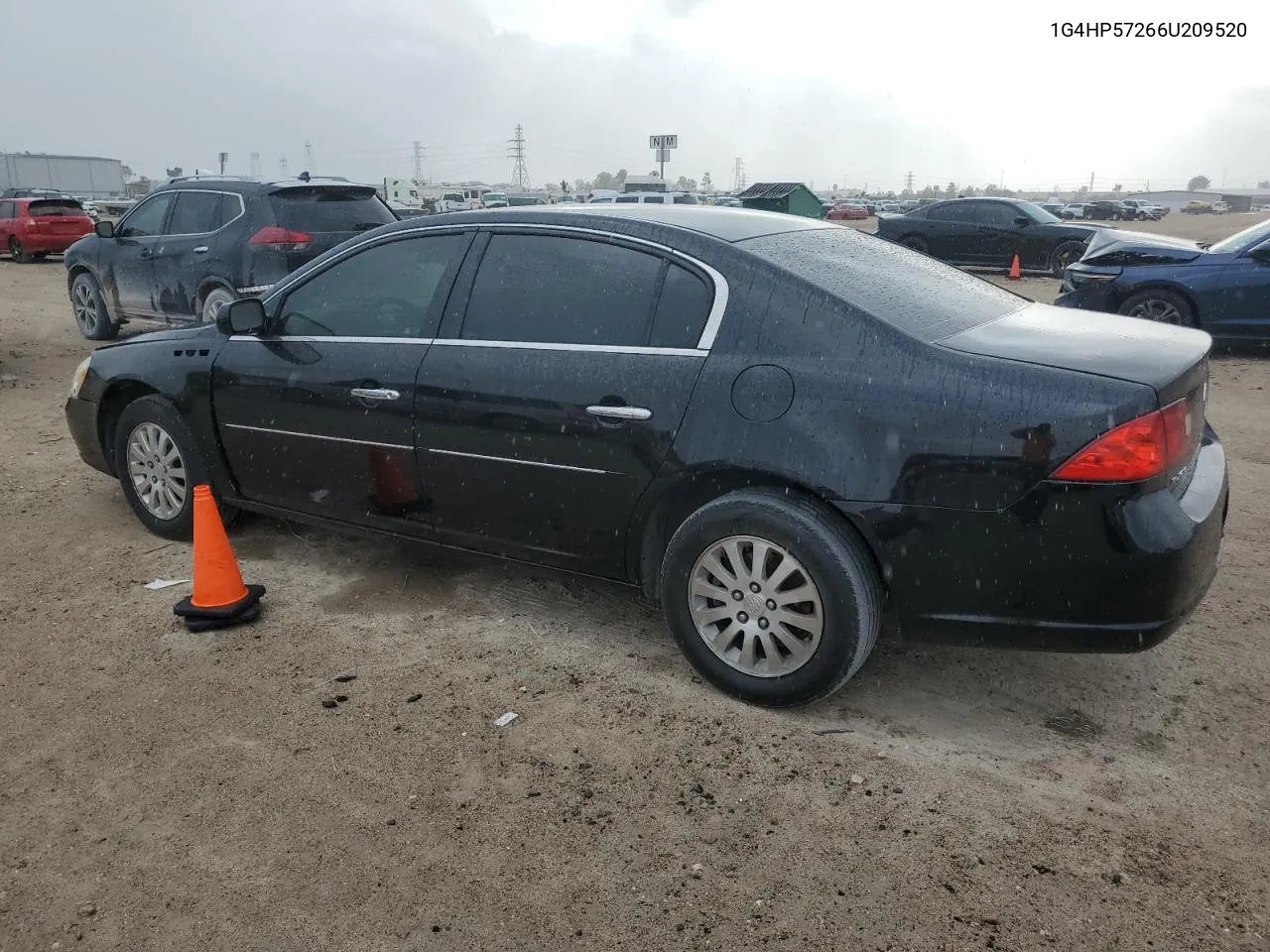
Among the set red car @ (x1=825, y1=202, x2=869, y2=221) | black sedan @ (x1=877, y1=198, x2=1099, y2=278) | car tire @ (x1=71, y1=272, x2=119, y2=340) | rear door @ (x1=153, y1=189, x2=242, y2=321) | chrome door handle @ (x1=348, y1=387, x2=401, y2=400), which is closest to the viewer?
chrome door handle @ (x1=348, y1=387, x2=401, y2=400)

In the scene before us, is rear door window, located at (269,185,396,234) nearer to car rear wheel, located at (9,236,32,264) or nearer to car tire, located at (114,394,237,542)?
car tire, located at (114,394,237,542)

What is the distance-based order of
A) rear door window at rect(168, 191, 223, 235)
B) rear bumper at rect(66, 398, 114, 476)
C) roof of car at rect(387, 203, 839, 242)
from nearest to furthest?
roof of car at rect(387, 203, 839, 242), rear bumper at rect(66, 398, 114, 476), rear door window at rect(168, 191, 223, 235)

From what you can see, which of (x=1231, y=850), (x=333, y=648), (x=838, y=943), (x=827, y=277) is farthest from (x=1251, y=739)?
(x=333, y=648)

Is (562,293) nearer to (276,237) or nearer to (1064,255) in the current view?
(276,237)

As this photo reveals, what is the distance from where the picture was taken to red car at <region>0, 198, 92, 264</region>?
22562 millimetres

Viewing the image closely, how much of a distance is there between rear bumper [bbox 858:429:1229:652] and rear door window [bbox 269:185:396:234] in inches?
317

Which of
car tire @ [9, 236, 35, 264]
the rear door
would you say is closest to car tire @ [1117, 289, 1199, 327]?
the rear door

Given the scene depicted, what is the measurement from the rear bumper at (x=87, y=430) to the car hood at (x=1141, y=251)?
356 inches

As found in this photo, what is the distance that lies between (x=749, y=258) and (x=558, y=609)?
1710 mm

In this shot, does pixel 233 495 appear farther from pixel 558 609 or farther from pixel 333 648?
pixel 558 609

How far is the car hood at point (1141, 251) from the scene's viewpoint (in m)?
9.69

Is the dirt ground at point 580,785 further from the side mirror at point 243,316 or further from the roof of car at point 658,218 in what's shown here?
the roof of car at point 658,218

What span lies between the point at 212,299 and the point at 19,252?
16.7 metres

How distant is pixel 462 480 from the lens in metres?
3.89
